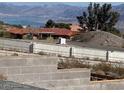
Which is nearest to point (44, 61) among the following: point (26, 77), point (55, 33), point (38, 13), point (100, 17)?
point (26, 77)

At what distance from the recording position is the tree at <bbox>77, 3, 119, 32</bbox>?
Answer: 2972 inches

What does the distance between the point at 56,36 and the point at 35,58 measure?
6198 cm

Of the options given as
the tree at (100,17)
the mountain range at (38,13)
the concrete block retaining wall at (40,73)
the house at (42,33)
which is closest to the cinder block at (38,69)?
the concrete block retaining wall at (40,73)

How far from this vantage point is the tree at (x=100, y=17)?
75.5 meters

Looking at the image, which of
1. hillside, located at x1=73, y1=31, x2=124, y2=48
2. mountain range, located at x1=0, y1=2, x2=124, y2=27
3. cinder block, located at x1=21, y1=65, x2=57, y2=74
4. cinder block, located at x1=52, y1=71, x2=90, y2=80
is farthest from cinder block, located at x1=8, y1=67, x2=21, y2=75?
mountain range, located at x1=0, y1=2, x2=124, y2=27

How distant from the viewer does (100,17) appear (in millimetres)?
76625

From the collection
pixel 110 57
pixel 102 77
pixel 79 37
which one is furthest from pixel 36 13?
pixel 102 77

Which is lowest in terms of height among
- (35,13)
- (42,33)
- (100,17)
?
(42,33)

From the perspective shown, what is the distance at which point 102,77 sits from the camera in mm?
16172

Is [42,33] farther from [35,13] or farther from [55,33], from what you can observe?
[35,13]

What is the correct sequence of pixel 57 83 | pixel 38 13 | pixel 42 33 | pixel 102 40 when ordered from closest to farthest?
pixel 57 83 < pixel 102 40 < pixel 42 33 < pixel 38 13

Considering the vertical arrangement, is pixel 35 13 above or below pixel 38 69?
above

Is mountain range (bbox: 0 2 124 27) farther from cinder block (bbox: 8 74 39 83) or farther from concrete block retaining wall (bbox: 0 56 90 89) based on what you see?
cinder block (bbox: 8 74 39 83)

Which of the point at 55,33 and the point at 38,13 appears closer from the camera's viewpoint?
the point at 55,33
